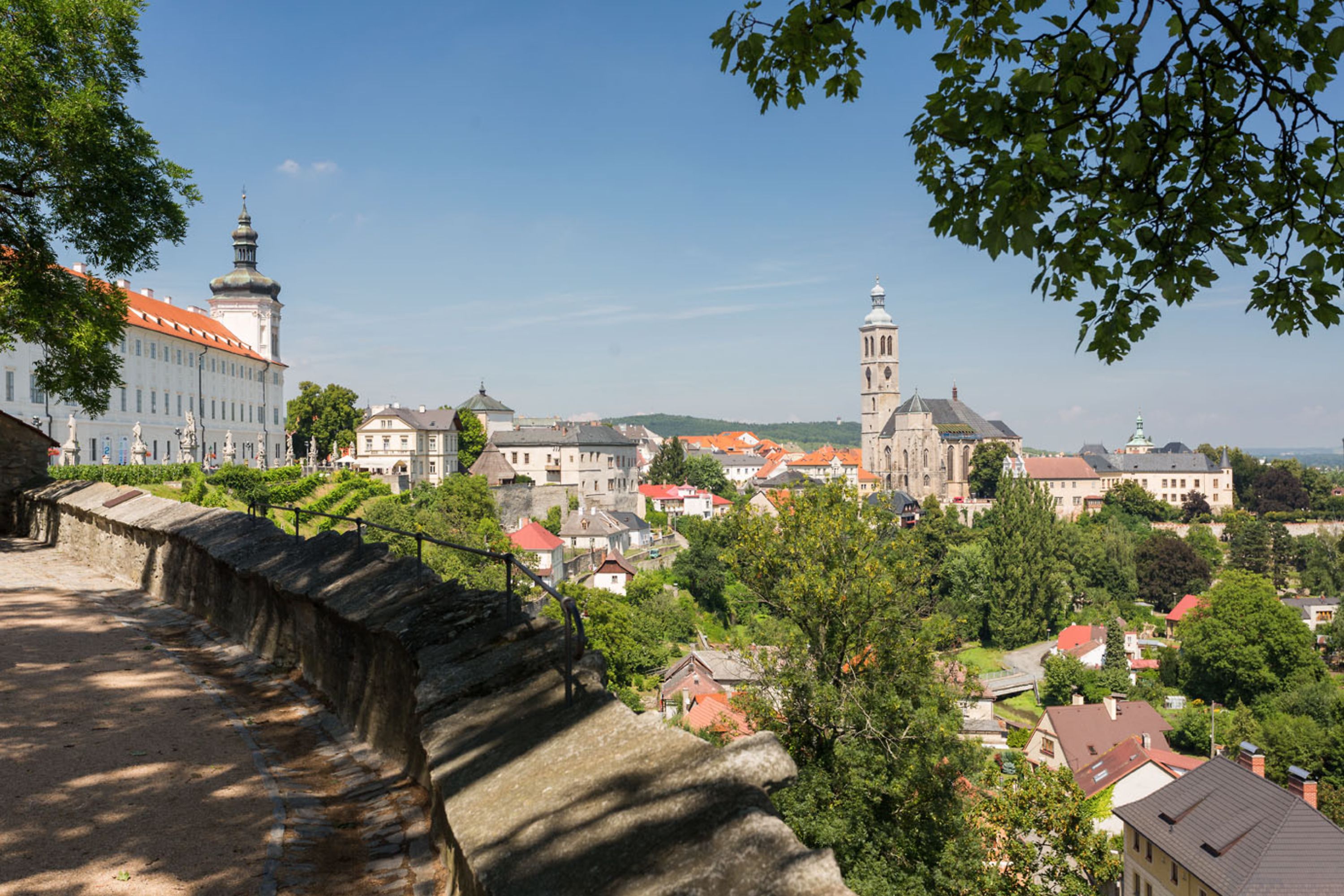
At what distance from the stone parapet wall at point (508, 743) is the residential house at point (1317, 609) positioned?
286 feet

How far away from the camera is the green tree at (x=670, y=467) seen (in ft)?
396

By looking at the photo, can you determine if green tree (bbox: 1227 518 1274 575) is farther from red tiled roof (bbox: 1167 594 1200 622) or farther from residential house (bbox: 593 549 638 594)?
residential house (bbox: 593 549 638 594)

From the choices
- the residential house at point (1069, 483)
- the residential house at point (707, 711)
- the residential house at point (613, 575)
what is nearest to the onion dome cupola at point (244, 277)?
the residential house at point (613, 575)

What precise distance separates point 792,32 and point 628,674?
5013 centimetres

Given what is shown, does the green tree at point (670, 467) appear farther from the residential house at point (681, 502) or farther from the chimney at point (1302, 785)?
the chimney at point (1302, 785)

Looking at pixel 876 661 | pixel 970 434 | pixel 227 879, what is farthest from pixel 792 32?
pixel 970 434

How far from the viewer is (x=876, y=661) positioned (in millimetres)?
19000

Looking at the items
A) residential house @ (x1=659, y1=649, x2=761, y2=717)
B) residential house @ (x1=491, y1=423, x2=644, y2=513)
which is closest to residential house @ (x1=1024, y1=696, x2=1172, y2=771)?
residential house @ (x1=659, y1=649, x2=761, y2=717)

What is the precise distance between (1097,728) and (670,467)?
8020 cm

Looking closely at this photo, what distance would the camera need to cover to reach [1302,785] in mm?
30797

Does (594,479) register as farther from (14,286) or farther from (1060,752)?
(14,286)

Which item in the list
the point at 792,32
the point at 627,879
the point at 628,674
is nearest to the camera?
the point at 627,879

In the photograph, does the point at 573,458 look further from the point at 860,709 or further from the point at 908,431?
the point at 860,709

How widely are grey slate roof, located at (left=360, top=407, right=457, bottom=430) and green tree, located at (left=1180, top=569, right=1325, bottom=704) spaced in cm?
6829
